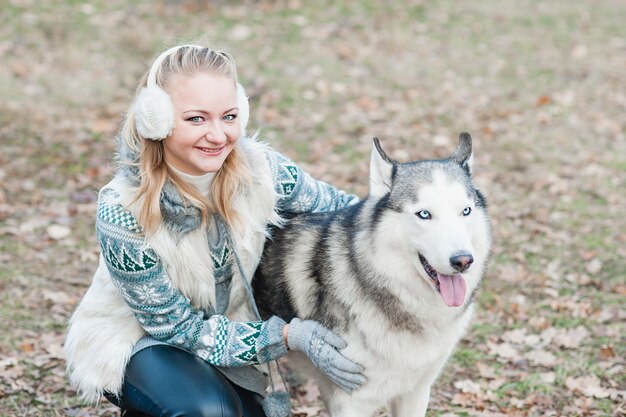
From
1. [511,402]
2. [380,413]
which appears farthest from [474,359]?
[380,413]

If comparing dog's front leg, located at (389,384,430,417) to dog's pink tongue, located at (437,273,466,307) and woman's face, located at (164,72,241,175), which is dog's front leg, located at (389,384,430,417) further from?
woman's face, located at (164,72,241,175)

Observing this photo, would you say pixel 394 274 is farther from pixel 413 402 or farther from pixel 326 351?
pixel 413 402

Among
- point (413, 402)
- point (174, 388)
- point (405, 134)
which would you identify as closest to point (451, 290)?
point (413, 402)

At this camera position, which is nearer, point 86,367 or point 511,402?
point 86,367

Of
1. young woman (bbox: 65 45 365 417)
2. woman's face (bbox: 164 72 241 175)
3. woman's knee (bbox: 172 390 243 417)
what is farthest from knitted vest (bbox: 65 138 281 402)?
woman's knee (bbox: 172 390 243 417)

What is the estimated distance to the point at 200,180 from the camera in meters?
2.85

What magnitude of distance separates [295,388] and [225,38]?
21.1 feet

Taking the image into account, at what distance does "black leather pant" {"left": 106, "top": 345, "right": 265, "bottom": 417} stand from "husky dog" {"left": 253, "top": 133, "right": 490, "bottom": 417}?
445mm

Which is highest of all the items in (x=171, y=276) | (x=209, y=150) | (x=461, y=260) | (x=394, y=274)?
(x=209, y=150)

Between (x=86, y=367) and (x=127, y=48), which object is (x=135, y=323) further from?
(x=127, y=48)

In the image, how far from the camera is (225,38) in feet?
31.0

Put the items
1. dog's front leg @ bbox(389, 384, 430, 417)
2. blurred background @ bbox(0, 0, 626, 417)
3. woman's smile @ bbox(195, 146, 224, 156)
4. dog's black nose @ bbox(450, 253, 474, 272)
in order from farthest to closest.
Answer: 1. blurred background @ bbox(0, 0, 626, 417)
2. dog's front leg @ bbox(389, 384, 430, 417)
3. woman's smile @ bbox(195, 146, 224, 156)
4. dog's black nose @ bbox(450, 253, 474, 272)

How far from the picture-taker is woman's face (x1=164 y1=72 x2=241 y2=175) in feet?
8.80

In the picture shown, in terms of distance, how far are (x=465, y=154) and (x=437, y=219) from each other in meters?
0.42
